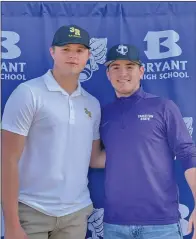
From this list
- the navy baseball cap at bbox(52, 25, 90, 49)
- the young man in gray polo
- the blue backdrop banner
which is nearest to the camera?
the young man in gray polo

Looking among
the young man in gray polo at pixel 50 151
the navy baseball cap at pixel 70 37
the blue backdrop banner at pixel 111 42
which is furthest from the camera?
the blue backdrop banner at pixel 111 42

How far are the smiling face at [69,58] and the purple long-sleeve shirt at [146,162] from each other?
12.5 inches

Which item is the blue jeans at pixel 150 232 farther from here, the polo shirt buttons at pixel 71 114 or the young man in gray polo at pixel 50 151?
the polo shirt buttons at pixel 71 114

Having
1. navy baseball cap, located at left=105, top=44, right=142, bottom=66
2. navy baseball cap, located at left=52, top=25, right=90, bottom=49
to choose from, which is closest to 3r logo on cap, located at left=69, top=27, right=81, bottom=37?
navy baseball cap, located at left=52, top=25, right=90, bottom=49

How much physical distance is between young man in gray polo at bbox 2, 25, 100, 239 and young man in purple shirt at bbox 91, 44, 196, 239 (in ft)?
0.45

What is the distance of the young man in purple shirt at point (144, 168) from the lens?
5.80 ft

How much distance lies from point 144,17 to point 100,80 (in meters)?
0.42

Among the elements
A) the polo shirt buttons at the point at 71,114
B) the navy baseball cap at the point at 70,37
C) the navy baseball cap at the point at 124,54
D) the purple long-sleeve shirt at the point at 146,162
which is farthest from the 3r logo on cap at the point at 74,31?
the purple long-sleeve shirt at the point at 146,162

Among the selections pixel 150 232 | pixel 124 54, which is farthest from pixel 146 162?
pixel 124 54

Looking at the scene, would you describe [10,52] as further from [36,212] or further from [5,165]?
[36,212]

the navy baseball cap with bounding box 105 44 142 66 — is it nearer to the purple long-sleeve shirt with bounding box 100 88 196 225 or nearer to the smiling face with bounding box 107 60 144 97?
the smiling face with bounding box 107 60 144 97

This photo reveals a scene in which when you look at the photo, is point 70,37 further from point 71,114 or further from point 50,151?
point 50,151

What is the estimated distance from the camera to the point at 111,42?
2201 mm

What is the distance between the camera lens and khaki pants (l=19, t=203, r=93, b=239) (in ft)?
5.80
